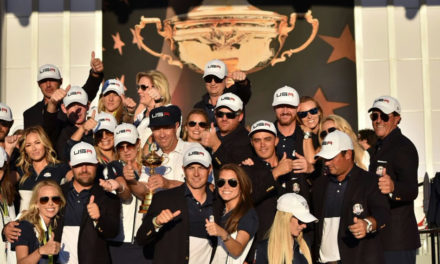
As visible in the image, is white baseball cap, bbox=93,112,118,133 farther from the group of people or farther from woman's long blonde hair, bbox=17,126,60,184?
woman's long blonde hair, bbox=17,126,60,184

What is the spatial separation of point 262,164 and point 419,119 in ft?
19.4

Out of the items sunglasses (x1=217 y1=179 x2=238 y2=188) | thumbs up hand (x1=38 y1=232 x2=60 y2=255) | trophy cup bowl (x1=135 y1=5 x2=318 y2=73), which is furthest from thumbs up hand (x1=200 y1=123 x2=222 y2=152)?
trophy cup bowl (x1=135 y1=5 x2=318 y2=73)

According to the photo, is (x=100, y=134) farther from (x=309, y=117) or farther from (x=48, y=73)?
(x=309, y=117)

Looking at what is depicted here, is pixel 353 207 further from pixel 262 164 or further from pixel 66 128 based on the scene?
pixel 66 128

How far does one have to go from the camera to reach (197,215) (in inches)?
495

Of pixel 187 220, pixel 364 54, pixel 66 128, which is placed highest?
pixel 364 54

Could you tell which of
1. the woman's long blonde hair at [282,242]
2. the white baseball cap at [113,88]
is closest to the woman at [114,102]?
the white baseball cap at [113,88]

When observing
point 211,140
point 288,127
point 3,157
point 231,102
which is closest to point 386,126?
point 288,127

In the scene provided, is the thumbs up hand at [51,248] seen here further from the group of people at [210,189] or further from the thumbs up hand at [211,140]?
the thumbs up hand at [211,140]

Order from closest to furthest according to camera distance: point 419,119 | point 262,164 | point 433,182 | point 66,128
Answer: point 262,164 → point 66,128 → point 433,182 → point 419,119

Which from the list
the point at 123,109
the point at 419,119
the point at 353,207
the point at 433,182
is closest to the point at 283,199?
the point at 353,207

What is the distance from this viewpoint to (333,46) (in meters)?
18.9

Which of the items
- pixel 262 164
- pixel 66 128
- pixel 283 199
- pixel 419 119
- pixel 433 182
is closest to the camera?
pixel 283 199

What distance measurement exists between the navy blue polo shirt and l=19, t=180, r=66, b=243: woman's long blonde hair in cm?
136
